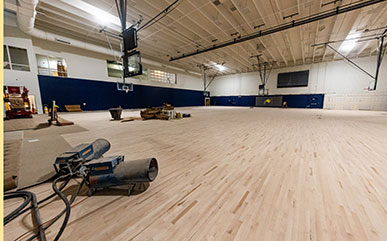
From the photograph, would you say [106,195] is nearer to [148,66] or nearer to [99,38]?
[99,38]

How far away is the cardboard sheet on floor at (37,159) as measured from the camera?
1619 mm

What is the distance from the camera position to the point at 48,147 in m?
2.63

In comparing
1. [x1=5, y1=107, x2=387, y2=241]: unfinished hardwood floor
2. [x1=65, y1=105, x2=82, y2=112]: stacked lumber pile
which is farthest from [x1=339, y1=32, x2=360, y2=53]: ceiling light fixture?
[x1=65, y1=105, x2=82, y2=112]: stacked lumber pile

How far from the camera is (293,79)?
15578 mm

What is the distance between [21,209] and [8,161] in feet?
5.13

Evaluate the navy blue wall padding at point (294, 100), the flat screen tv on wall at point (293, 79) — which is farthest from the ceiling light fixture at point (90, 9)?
the navy blue wall padding at point (294, 100)

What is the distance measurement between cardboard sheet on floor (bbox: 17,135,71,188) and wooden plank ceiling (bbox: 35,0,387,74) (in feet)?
18.7

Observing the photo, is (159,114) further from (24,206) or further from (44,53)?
(44,53)

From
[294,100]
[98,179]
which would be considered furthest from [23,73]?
[294,100]

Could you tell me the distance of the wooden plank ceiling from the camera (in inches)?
240

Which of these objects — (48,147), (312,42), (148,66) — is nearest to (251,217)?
(48,147)

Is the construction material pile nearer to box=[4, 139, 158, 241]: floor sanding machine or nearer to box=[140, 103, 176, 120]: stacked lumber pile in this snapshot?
box=[140, 103, 176, 120]: stacked lumber pile

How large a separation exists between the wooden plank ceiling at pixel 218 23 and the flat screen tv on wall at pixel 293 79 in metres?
3.37

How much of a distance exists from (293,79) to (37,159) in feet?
64.0
